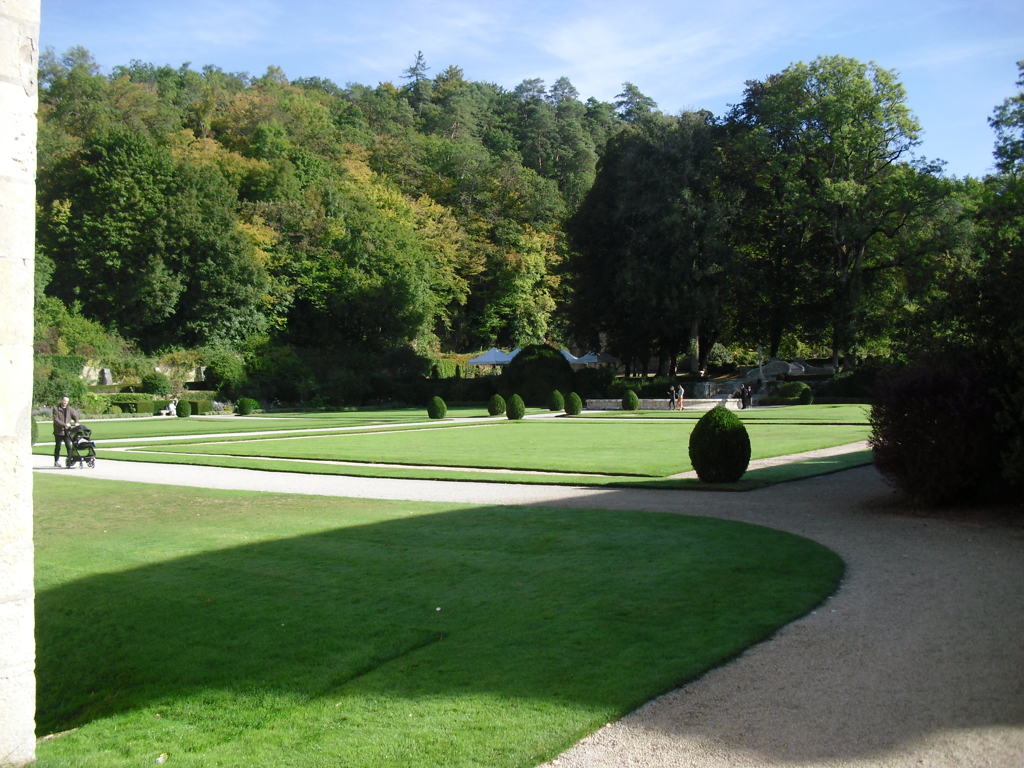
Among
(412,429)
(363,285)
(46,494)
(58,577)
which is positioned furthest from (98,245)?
(58,577)

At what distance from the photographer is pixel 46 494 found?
13633mm

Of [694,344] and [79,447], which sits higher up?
[694,344]

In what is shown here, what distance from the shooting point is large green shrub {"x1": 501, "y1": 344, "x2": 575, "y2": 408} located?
151 feet

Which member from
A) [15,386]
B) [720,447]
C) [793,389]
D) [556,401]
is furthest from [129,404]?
[15,386]

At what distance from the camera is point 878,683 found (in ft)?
15.6

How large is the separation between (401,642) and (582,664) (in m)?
1.35

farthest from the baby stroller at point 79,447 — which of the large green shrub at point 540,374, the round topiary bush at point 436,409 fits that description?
the large green shrub at point 540,374

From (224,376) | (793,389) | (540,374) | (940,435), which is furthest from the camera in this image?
(224,376)

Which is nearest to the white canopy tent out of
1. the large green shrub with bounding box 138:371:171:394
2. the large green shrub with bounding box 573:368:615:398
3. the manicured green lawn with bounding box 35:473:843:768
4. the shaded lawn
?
the large green shrub with bounding box 573:368:615:398

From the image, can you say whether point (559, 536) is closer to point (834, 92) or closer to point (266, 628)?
point (266, 628)

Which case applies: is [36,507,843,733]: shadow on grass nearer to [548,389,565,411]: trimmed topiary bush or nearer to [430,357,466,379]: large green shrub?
[548,389,565,411]: trimmed topiary bush

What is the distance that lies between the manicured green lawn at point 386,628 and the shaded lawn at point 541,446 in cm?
685

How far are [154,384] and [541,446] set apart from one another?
3117 centimetres

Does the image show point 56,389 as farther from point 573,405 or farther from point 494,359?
point 494,359
